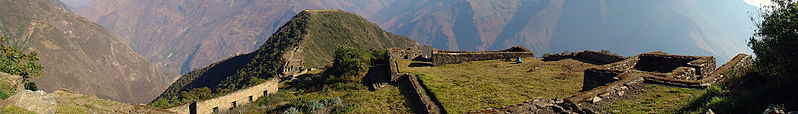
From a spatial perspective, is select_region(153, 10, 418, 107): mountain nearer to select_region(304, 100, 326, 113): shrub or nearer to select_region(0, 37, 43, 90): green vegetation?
select_region(0, 37, 43, 90): green vegetation

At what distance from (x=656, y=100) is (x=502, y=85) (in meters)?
5.95

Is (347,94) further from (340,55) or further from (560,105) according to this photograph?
(560,105)

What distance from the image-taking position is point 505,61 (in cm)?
2348

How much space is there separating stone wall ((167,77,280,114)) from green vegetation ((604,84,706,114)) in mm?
17304

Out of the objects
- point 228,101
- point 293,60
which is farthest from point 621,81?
point 293,60

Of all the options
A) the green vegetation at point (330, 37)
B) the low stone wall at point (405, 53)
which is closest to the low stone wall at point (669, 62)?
the low stone wall at point (405, 53)

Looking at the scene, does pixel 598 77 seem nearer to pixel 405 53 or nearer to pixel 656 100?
pixel 656 100

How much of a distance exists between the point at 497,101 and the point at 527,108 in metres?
3.15

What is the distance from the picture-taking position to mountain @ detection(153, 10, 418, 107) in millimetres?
102688

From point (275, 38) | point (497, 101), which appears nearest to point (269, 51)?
point (275, 38)

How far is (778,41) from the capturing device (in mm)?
7281

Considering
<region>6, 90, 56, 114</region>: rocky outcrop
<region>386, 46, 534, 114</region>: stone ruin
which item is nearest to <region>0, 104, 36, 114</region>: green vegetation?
<region>6, 90, 56, 114</region>: rocky outcrop

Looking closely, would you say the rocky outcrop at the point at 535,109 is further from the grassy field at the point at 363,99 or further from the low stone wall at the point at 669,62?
the low stone wall at the point at 669,62

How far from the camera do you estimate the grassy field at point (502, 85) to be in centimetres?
1160
